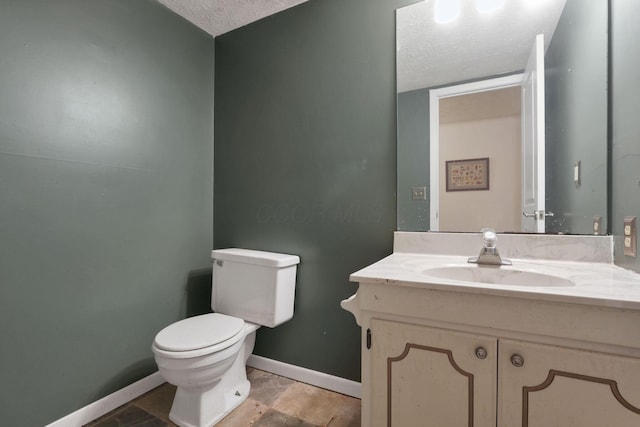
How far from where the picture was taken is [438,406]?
82 centimetres

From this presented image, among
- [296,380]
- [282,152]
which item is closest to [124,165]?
[282,152]

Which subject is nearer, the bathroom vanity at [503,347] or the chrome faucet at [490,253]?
the bathroom vanity at [503,347]

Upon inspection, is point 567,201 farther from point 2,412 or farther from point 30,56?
point 2,412

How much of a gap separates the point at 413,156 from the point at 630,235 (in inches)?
31.7

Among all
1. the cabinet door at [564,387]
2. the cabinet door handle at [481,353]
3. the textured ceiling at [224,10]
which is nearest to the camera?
the cabinet door at [564,387]

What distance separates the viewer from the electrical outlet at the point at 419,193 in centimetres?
138

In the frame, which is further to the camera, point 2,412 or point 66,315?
point 66,315

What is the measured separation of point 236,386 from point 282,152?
1.32 m

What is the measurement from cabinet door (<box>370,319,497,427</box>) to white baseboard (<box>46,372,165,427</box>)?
130 cm

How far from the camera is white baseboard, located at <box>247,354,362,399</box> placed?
1.53m

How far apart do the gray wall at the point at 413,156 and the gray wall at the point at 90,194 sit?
4.24ft

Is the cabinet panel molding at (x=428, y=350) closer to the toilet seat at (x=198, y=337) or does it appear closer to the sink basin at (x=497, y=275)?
the sink basin at (x=497, y=275)

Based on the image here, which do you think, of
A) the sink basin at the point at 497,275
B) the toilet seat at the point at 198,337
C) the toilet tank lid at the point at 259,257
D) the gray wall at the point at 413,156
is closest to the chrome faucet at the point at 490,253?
the sink basin at the point at 497,275

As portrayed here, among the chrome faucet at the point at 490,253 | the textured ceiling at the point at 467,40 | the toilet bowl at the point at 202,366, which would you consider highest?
the textured ceiling at the point at 467,40
